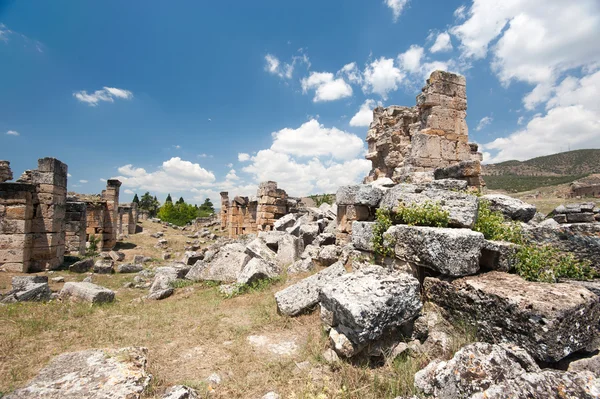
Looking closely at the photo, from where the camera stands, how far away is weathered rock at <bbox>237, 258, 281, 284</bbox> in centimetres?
668

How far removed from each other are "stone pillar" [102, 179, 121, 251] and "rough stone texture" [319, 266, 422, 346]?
17.3 metres

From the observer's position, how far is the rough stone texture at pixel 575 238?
147 inches

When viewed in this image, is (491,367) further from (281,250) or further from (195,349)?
(281,250)

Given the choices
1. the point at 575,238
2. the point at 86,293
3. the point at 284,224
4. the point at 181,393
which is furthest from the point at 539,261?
the point at 284,224

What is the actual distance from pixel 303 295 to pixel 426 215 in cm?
234

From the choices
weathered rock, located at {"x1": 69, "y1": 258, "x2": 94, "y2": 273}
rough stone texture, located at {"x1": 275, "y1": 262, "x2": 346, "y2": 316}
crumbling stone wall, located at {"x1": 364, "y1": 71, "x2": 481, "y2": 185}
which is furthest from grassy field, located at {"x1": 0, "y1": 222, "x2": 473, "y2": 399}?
weathered rock, located at {"x1": 69, "y1": 258, "x2": 94, "y2": 273}

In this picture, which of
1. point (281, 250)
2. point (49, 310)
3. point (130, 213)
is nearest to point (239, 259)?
point (281, 250)

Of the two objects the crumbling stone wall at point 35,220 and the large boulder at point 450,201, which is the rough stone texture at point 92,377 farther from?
the crumbling stone wall at point 35,220

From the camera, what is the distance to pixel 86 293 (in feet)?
21.7

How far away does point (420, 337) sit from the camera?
3293mm

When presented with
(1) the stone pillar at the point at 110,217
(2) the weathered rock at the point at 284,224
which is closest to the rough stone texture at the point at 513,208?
(2) the weathered rock at the point at 284,224

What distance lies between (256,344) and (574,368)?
3.39 meters

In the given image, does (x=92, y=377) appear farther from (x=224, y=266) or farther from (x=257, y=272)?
(x=224, y=266)

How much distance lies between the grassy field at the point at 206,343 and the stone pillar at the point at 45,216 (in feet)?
18.1
